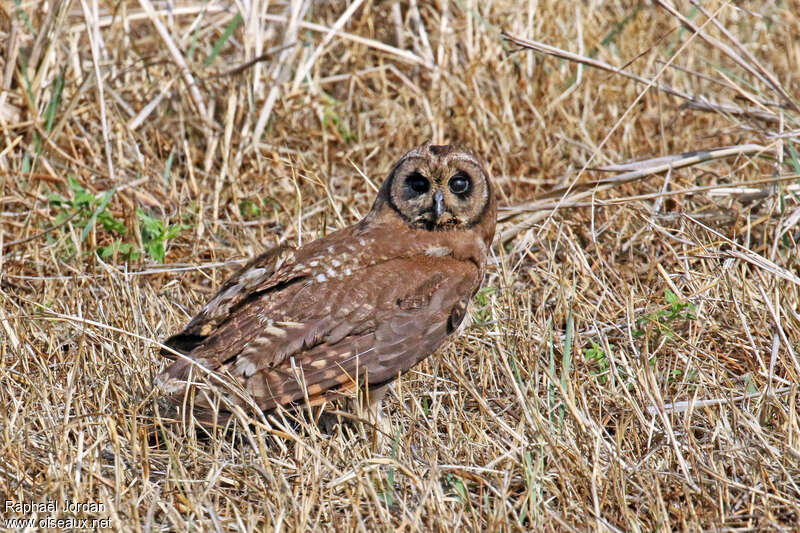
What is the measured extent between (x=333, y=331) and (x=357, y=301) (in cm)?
16

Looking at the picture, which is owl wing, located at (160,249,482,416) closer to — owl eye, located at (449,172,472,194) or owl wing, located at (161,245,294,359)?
owl wing, located at (161,245,294,359)

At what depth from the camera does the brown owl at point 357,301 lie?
3338mm

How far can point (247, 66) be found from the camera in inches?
209

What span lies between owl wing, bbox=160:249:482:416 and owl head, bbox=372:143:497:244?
0.97 ft

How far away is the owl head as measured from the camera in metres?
3.92

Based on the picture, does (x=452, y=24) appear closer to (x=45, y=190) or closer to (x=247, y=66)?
(x=247, y=66)

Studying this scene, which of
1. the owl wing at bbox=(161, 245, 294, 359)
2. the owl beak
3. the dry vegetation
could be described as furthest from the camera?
the owl beak

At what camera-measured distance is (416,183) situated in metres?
3.97

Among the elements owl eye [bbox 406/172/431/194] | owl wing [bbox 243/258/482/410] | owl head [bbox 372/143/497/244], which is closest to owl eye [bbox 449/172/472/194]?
owl head [bbox 372/143/497/244]

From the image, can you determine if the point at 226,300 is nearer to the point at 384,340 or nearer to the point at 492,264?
the point at 384,340

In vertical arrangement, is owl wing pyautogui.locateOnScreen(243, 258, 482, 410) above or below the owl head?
below

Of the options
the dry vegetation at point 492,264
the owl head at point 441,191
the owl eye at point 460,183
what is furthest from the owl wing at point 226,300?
the owl eye at point 460,183

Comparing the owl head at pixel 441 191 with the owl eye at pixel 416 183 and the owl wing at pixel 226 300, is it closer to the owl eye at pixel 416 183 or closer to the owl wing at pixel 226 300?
the owl eye at pixel 416 183

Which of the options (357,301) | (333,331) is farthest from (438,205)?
(333,331)
